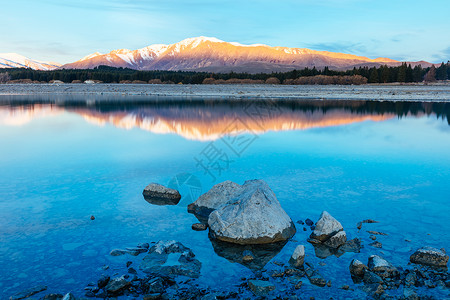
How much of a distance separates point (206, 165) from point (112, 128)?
11265mm

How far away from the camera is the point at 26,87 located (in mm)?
76750

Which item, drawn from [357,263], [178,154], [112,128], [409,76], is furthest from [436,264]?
[409,76]

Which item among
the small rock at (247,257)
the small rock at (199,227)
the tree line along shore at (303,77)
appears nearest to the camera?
the small rock at (247,257)

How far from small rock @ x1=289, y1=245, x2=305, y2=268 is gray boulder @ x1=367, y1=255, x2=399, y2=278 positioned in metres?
1.01

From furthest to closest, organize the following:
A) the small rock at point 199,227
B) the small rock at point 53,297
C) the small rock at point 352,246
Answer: the small rock at point 199,227 < the small rock at point 352,246 < the small rock at point 53,297

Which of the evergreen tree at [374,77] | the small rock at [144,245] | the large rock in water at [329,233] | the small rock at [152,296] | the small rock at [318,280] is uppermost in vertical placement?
the evergreen tree at [374,77]

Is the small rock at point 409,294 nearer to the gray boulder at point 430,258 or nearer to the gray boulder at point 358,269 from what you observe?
the gray boulder at point 358,269

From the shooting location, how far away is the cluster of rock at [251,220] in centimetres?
685

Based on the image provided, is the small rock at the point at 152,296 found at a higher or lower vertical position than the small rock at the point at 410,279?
lower

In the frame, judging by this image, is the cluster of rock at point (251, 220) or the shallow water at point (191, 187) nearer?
the shallow water at point (191, 187)

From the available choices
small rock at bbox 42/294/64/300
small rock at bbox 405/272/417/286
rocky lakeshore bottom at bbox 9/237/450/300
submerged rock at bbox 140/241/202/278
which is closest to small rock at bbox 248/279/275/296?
rocky lakeshore bottom at bbox 9/237/450/300

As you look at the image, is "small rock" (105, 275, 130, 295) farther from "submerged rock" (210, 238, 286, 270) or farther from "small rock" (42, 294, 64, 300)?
"submerged rock" (210, 238, 286, 270)

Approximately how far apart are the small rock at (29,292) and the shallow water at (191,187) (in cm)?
16

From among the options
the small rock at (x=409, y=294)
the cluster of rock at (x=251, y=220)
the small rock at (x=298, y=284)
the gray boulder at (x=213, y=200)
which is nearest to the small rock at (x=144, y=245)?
the cluster of rock at (x=251, y=220)
